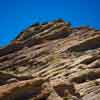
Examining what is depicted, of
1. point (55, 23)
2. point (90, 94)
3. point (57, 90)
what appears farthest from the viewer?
point (55, 23)

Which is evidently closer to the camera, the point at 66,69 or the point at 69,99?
the point at 69,99

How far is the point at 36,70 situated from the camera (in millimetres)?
68062

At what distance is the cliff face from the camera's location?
4381 centimetres

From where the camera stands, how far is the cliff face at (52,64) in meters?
43.8

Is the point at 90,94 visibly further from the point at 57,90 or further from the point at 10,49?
the point at 10,49

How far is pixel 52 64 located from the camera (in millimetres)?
68062

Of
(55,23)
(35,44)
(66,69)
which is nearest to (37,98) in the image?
(66,69)

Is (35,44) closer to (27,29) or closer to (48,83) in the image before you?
(27,29)

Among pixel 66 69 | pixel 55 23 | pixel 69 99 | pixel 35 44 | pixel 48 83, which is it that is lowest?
pixel 69 99

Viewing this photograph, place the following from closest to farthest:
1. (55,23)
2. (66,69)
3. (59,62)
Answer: (66,69)
(59,62)
(55,23)

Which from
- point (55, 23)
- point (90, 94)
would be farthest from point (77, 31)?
point (90, 94)

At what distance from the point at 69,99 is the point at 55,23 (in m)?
51.9

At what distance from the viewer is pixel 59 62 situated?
68.0m

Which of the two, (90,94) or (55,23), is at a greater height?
(55,23)
